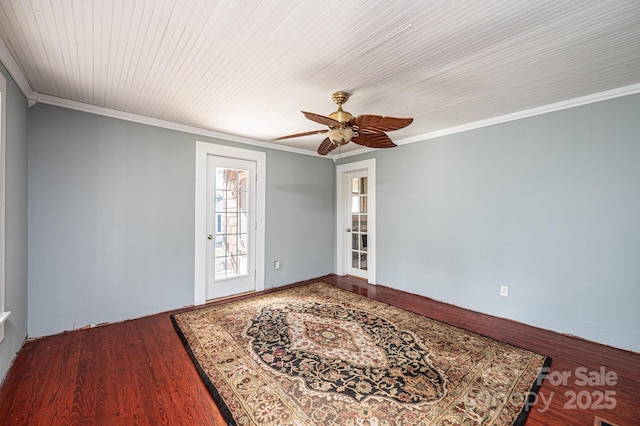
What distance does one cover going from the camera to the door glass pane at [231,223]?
3736 millimetres

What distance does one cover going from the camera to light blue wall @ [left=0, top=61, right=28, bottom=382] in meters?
2.01

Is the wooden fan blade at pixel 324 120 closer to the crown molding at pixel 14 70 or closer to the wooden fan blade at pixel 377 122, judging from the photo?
the wooden fan blade at pixel 377 122

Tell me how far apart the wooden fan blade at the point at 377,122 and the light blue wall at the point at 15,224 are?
2608 millimetres

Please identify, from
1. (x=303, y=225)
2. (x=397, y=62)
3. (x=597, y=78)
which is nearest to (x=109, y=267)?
(x=303, y=225)

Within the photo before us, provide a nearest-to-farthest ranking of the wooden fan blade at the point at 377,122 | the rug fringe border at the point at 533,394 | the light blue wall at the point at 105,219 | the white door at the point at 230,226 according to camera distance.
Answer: the rug fringe border at the point at 533,394, the wooden fan blade at the point at 377,122, the light blue wall at the point at 105,219, the white door at the point at 230,226

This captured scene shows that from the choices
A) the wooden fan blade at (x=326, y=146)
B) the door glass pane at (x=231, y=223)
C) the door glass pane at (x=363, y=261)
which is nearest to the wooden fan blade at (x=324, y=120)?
the wooden fan blade at (x=326, y=146)

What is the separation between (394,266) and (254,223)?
7.52 feet

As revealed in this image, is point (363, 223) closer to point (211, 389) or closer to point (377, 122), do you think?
point (377, 122)

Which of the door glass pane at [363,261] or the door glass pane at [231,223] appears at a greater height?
the door glass pane at [231,223]

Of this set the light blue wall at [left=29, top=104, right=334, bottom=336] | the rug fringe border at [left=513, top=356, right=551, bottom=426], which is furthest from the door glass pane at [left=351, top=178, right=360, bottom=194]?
the rug fringe border at [left=513, top=356, right=551, bottom=426]

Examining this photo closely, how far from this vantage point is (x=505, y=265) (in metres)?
3.09

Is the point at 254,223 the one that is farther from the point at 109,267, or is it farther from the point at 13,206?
the point at 13,206

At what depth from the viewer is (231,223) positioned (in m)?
3.85

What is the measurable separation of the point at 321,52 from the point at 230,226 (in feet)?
8.95
